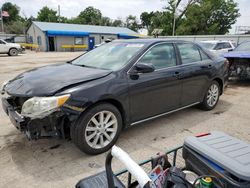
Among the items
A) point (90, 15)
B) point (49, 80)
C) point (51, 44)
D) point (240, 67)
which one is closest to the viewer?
point (49, 80)

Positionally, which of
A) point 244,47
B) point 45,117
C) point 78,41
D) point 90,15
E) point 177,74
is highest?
point 90,15

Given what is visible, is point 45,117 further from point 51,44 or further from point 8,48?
point 51,44

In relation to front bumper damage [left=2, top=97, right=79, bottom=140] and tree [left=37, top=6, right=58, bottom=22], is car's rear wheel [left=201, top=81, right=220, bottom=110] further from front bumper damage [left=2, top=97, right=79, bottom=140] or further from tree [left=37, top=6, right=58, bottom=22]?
tree [left=37, top=6, right=58, bottom=22]

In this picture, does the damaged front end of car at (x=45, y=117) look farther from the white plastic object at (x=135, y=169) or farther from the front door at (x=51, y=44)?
the front door at (x=51, y=44)

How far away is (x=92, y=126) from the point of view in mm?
2820

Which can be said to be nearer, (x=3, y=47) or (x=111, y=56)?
(x=111, y=56)

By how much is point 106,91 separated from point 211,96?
2802 mm

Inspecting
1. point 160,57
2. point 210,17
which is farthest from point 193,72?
point 210,17

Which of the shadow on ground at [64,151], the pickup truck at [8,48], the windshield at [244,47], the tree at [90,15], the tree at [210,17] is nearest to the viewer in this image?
the shadow on ground at [64,151]

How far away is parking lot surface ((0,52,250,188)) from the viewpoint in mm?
2461

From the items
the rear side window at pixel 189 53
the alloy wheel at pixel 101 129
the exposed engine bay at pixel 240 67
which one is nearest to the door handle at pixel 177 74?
the rear side window at pixel 189 53

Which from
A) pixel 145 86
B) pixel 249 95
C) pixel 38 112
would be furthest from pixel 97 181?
pixel 249 95

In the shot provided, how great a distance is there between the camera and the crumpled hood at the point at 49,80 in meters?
2.58

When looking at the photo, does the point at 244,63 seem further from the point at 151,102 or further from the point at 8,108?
the point at 8,108
